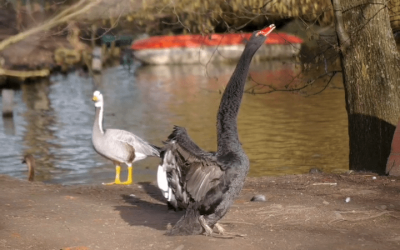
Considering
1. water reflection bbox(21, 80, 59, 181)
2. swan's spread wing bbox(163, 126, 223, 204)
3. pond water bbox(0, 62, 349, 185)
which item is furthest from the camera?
water reflection bbox(21, 80, 59, 181)

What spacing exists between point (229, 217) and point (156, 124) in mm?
16046

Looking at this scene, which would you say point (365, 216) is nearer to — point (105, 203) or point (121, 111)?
point (105, 203)

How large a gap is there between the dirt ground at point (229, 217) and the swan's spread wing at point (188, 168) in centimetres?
49

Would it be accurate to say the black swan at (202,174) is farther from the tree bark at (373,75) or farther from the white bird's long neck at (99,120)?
the white bird's long neck at (99,120)

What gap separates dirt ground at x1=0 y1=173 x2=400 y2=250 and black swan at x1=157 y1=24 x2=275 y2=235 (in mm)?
216

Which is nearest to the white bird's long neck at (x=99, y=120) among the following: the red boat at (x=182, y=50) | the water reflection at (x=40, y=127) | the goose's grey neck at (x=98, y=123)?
the goose's grey neck at (x=98, y=123)

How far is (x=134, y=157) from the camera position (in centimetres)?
1200

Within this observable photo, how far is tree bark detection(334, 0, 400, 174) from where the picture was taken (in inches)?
432

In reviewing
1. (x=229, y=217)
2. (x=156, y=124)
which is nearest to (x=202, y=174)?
(x=229, y=217)

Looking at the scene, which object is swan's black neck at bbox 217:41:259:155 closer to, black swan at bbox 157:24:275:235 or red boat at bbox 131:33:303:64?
black swan at bbox 157:24:275:235

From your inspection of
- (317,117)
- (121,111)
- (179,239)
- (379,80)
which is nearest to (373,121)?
(379,80)

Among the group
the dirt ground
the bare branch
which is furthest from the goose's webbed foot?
the bare branch

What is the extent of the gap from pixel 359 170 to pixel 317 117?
1340cm

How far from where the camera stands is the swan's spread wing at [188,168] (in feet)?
21.5
